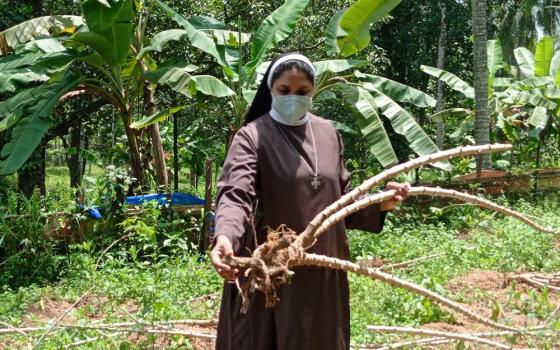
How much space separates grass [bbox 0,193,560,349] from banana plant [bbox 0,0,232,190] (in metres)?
1.35

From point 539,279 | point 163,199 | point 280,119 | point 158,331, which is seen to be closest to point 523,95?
point 539,279

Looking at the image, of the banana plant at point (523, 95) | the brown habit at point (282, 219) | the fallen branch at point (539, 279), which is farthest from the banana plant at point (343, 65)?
the brown habit at point (282, 219)

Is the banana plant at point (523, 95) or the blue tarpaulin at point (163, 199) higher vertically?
the banana plant at point (523, 95)

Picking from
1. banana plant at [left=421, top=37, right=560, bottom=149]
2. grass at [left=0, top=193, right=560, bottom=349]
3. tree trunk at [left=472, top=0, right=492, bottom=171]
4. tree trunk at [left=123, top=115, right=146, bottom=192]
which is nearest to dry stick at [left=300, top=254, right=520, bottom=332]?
grass at [left=0, top=193, right=560, bottom=349]

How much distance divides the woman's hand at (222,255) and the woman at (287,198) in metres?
0.21

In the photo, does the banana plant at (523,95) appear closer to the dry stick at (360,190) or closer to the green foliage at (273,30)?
the green foliage at (273,30)

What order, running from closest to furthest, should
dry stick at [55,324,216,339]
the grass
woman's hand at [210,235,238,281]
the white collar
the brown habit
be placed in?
woman's hand at [210,235,238,281], the brown habit, the white collar, dry stick at [55,324,216,339], the grass

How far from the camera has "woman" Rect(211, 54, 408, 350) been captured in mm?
2533

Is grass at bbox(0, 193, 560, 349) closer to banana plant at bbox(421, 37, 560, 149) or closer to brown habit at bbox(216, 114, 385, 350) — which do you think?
brown habit at bbox(216, 114, 385, 350)

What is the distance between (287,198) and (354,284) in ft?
9.62

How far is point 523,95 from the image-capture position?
1042cm

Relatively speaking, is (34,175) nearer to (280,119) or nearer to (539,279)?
(539,279)

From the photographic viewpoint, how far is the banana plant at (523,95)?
10.3 meters

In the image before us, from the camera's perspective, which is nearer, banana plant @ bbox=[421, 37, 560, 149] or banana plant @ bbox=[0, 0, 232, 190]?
banana plant @ bbox=[0, 0, 232, 190]
